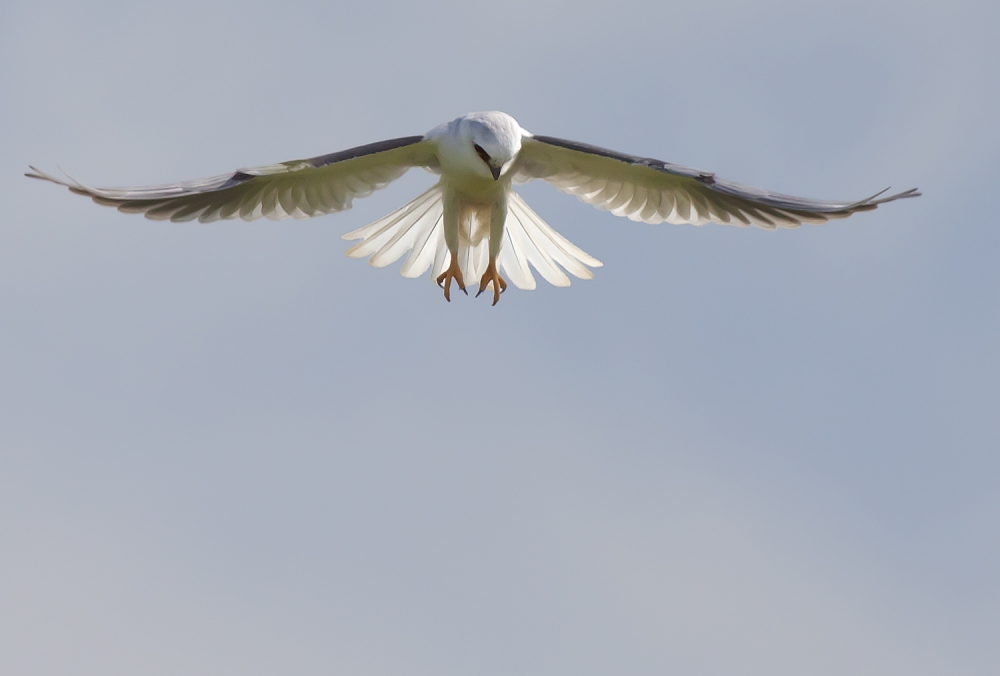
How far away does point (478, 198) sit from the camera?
9.66 metres

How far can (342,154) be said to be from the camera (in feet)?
30.7

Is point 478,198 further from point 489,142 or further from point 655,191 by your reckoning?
point 655,191

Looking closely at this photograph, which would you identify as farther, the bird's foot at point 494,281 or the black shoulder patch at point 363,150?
the bird's foot at point 494,281

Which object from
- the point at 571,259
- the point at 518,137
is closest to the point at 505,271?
the point at 571,259

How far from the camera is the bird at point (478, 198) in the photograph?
30.1ft

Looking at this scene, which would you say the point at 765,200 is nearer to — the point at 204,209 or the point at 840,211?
the point at 840,211

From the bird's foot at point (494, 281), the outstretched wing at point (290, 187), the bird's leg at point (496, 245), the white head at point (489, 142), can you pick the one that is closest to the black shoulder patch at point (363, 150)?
the outstretched wing at point (290, 187)

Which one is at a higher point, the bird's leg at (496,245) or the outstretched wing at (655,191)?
the outstretched wing at (655,191)

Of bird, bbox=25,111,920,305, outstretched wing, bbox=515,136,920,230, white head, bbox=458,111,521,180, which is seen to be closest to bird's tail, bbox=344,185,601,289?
bird, bbox=25,111,920,305

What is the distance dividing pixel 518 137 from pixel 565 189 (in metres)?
0.91

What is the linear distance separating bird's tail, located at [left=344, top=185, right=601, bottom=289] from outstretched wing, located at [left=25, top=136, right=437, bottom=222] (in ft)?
1.88

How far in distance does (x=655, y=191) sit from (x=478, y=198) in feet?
4.53

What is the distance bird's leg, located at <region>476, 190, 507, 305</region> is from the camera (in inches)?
382

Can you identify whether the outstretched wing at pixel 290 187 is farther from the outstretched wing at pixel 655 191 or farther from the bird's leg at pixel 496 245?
the outstretched wing at pixel 655 191
